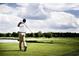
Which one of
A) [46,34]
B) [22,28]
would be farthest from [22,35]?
[46,34]

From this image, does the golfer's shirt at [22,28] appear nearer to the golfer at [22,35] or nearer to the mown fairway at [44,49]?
the golfer at [22,35]

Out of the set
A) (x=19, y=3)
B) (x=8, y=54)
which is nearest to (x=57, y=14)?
(x=19, y=3)

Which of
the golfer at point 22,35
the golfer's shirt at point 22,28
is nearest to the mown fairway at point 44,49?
the golfer at point 22,35

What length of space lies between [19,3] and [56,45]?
718 mm

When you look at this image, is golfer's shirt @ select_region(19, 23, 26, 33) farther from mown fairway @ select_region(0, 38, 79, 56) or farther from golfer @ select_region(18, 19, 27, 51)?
mown fairway @ select_region(0, 38, 79, 56)

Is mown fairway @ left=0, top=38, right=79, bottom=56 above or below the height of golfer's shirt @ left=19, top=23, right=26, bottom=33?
below

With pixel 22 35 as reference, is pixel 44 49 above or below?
below

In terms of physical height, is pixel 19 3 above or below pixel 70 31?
above

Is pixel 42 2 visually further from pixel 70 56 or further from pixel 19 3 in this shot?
pixel 70 56

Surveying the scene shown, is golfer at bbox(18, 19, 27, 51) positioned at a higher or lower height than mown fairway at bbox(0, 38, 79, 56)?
higher

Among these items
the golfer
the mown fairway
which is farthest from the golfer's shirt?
the mown fairway

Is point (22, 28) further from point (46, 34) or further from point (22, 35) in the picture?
point (46, 34)

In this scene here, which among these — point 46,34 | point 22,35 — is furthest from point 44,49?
point 22,35

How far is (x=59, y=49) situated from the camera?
10.9 ft
